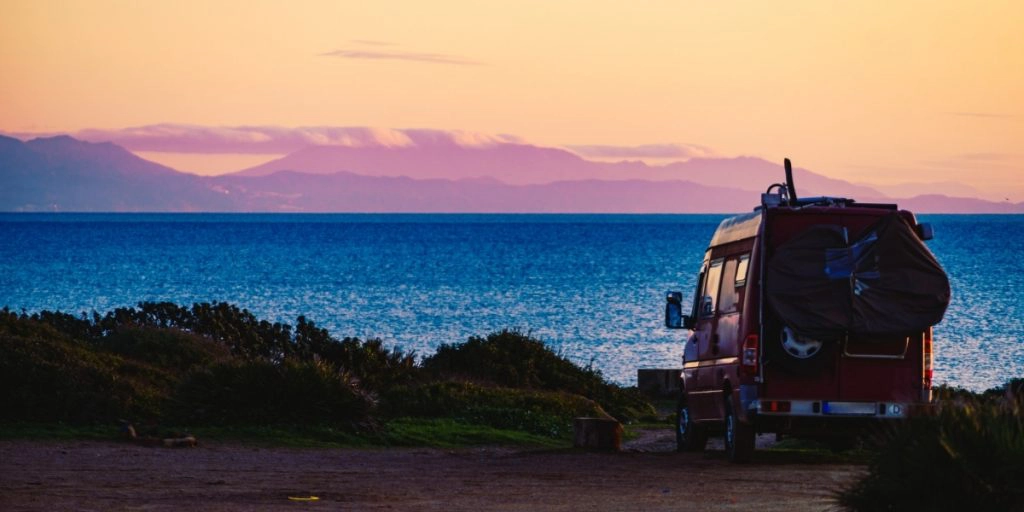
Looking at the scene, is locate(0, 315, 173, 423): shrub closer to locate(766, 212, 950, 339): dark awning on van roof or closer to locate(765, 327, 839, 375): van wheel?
locate(765, 327, 839, 375): van wheel

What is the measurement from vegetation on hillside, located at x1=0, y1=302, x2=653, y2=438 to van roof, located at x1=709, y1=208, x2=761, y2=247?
5.28m

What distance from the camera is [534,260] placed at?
132m

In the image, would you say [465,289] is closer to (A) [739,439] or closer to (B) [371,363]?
(B) [371,363]

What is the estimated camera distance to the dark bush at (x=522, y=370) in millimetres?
28906

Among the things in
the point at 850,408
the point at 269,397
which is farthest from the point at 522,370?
the point at 850,408

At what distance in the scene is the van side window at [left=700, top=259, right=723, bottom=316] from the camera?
18438mm

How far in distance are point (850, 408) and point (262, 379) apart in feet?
26.5

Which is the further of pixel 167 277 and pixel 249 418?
pixel 167 277

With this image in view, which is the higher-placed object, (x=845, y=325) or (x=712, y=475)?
(x=845, y=325)

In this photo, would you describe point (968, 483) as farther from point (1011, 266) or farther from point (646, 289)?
point (1011, 266)

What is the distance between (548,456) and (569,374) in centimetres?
1204

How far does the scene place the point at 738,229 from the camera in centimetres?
1781

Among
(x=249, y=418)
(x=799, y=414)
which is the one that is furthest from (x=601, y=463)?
(x=249, y=418)

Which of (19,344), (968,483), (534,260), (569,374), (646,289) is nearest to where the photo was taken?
(968,483)
